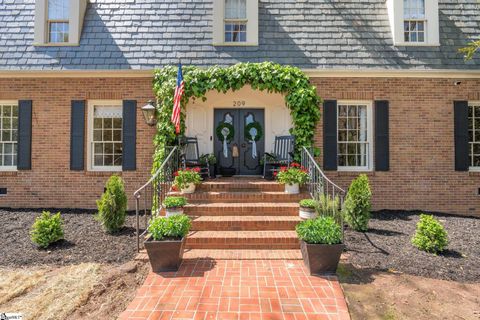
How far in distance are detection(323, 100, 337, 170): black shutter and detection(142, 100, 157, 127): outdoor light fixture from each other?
4273 millimetres

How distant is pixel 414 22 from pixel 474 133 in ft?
11.1

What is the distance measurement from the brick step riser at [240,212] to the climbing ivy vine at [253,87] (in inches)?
75.3

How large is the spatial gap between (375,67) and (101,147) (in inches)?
291

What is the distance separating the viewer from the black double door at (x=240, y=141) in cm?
807

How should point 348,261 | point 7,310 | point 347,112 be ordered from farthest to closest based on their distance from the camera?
point 347,112 → point 348,261 → point 7,310

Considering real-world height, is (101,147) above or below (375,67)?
below

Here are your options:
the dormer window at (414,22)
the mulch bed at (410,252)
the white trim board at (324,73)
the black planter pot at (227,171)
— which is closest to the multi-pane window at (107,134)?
the white trim board at (324,73)

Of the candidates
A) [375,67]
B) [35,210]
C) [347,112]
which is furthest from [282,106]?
[35,210]

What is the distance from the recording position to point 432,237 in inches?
185

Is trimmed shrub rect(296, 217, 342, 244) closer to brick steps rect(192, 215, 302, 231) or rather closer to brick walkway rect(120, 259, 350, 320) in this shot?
brick walkway rect(120, 259, 350, 320)

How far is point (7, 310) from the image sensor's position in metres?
3.36

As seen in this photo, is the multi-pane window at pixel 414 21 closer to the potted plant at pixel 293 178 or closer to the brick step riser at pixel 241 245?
the potted plant at pixel 293 178

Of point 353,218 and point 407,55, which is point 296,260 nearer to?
point 353,218

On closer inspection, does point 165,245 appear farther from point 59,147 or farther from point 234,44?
point 234,44
